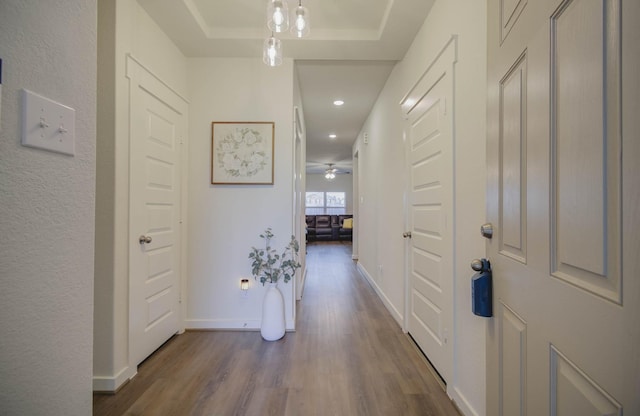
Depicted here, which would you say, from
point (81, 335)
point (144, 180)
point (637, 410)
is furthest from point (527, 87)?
point (144, 180)

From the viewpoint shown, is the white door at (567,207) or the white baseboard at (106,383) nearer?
the white door at (567,207)

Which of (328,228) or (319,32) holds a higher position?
(319,32)

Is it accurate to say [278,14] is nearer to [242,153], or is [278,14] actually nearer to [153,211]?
Result: [242,153]

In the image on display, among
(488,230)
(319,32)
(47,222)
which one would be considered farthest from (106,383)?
(319,32)

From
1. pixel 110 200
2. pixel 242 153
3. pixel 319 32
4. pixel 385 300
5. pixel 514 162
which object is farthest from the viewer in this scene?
pixel 385 300

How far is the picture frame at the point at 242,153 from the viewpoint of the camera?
2.62 meters

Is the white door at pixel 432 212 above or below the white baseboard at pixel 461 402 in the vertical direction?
above

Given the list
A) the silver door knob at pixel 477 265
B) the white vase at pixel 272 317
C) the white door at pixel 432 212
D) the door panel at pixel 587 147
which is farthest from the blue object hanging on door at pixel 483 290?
the white vase at pixel 272 317

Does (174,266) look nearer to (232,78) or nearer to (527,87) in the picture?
(232,78)

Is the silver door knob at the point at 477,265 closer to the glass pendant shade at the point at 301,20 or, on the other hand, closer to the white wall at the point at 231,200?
the glass pendant shade at the point at 301,20

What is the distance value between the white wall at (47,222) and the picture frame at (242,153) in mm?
1835

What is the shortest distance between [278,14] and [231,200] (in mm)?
1561

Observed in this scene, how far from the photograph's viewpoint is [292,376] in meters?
1.91

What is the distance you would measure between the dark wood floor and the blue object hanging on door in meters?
1.01
